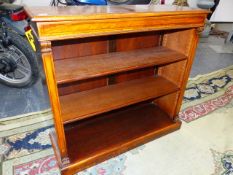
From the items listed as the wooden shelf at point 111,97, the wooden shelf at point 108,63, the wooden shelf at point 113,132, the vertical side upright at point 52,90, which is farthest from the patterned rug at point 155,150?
the wooden shelf at point 108,63

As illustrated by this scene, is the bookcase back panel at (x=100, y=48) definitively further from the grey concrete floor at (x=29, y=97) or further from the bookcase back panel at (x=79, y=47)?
the grey concrete floor at (x=29, y=97)

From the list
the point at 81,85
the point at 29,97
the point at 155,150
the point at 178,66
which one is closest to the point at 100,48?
the point at 81,85

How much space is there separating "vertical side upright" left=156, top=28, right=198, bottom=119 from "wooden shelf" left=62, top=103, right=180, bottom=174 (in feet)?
0.42

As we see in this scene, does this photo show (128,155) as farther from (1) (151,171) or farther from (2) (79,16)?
(2) (79,16)

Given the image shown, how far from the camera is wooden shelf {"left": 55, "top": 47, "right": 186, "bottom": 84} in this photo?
1055mm

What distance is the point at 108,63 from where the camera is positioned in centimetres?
120

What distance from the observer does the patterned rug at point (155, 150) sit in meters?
1.34

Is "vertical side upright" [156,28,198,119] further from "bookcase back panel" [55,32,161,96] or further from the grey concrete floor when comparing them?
the grey concrete floor

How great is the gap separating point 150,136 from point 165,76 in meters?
0.52

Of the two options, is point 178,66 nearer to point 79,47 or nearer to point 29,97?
point 79,47

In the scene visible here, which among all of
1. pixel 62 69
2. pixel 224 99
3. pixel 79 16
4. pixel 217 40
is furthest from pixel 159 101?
pixel 217 40

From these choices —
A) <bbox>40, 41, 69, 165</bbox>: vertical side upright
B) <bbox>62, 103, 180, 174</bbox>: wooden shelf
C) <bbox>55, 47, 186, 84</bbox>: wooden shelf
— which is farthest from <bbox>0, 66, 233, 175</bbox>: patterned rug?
<bbox>55, 47, 186, 84</bbox>: wooden shelf

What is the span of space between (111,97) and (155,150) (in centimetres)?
55

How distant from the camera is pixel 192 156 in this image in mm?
1471
